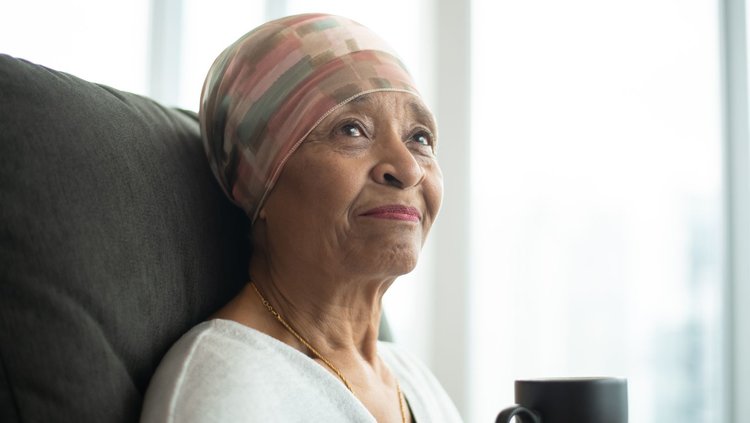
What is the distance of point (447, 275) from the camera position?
290cm

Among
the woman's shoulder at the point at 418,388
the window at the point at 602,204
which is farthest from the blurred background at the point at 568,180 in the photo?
the woman's shoulder at the point at 418,388

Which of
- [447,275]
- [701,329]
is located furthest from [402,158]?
[701,329]

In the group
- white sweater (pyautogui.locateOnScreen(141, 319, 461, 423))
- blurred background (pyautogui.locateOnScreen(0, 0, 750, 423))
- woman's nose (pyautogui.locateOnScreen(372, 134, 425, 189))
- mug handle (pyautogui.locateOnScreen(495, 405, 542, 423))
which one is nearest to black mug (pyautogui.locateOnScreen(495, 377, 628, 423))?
mug handle (pyautogui.locateOnScreen(495, 405, 542, 423))

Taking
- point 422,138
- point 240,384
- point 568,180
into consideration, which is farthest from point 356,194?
point 568,180

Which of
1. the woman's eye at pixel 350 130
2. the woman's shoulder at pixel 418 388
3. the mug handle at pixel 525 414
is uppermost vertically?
the woman's eye at pixel 350 130

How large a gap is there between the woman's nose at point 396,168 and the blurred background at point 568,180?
5.65ft

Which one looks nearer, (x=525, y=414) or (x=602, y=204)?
(x=525, y=414)

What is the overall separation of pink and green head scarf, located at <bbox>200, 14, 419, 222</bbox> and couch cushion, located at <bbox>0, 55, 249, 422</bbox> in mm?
80

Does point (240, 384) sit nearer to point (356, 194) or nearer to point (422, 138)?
point (356, 194)

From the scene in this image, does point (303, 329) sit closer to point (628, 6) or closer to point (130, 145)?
point (130, 145)

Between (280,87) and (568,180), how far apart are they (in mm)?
1922

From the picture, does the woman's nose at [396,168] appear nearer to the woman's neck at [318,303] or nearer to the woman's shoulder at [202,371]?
the woman's neck at [318,303]

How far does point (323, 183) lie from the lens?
113 centimetres

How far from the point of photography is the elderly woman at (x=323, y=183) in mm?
1133
